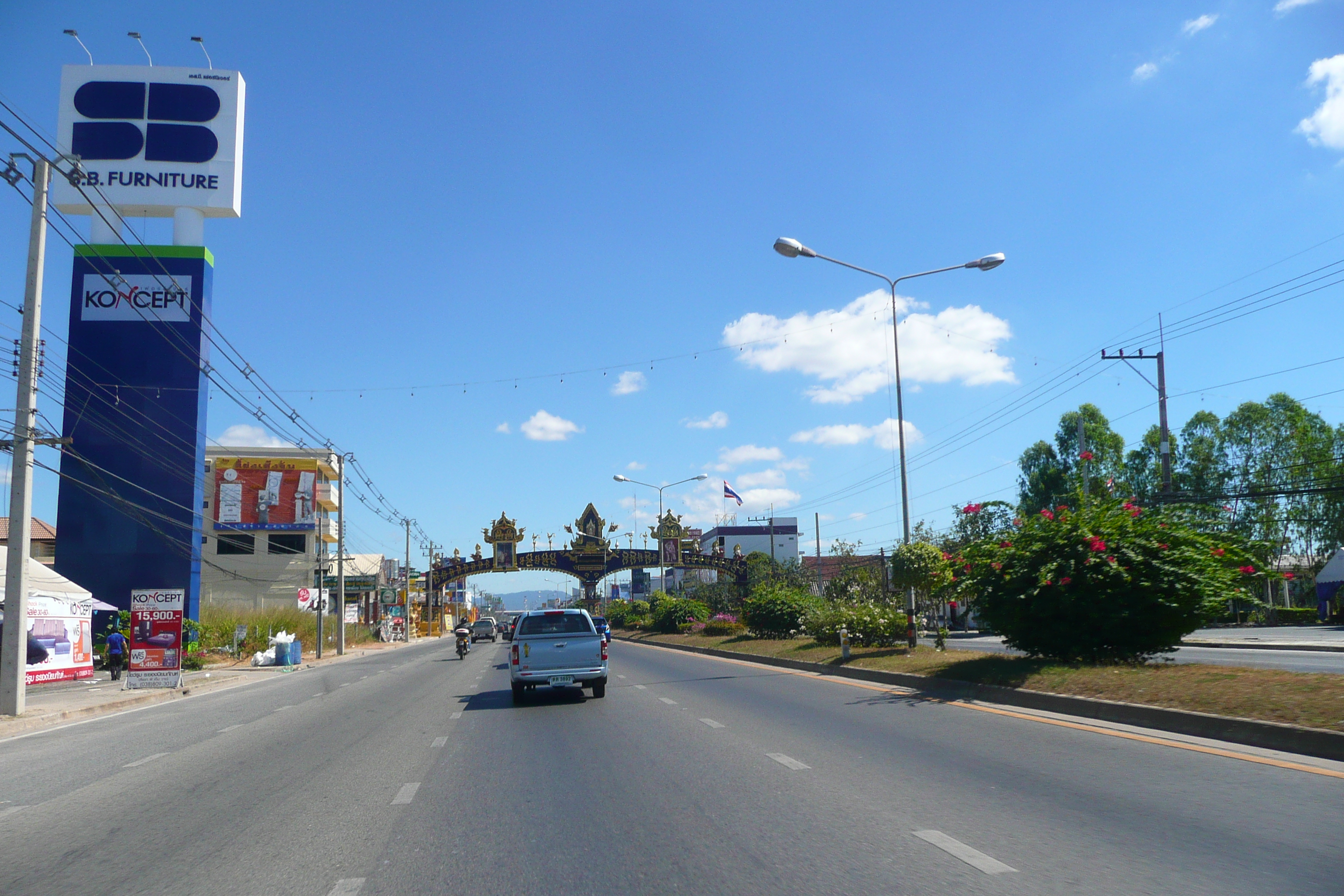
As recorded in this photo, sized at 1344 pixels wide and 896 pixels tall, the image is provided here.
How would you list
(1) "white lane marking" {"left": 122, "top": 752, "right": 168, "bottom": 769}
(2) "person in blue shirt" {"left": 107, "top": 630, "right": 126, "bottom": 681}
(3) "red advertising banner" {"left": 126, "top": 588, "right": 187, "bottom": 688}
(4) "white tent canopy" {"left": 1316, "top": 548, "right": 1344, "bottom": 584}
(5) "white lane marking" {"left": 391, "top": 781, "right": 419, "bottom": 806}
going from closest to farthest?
1. (5) "white lane marking" {"left": 391, "top": 781, "right": 419, "bottom": 806}
2. (1) "white lane marking" {"left": 122, "top": 752, "right": 168, "bottom": 769}
3. (3) "red advertising banner" {"left": 126, "top": 588, "right": 187, "bottom": 688}
4. (2) "person in blue shirt" {"left": 107, "top": 630, "right": 126, "bottom": 681}
5. (4) "white tent canopy" {"left": 1316, "top": 548, "right": 1344, "bottom": 584}

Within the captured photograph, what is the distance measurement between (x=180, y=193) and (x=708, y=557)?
62.3m

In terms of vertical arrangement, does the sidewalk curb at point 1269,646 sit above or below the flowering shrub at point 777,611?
below

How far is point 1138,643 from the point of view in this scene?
15516 mm

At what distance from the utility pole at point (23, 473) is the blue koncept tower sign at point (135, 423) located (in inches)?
1191

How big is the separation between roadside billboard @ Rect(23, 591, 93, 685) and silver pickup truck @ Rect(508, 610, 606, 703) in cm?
1718

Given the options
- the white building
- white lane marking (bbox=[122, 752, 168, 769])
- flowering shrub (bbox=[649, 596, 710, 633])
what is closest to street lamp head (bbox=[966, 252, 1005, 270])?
white lane marking (bbox=[122, 752, 168, 769])

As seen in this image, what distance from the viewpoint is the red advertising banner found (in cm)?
2523

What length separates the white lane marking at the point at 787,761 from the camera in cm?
977

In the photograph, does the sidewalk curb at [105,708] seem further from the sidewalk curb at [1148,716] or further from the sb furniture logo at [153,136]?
the sb furniture logo at [153,136]

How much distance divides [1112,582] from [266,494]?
240 ft

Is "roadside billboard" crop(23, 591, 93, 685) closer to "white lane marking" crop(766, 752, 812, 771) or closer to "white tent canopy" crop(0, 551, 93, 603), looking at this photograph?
"white tent canopy" crop(0, 551, 93, 603)

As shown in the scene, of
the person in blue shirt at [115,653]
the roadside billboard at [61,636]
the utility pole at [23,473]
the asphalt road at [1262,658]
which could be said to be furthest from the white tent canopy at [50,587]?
the asphalt road at [1262,658]

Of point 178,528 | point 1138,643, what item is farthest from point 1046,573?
point 178,528

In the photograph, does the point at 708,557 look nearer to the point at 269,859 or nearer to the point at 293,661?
the point at 293,661
